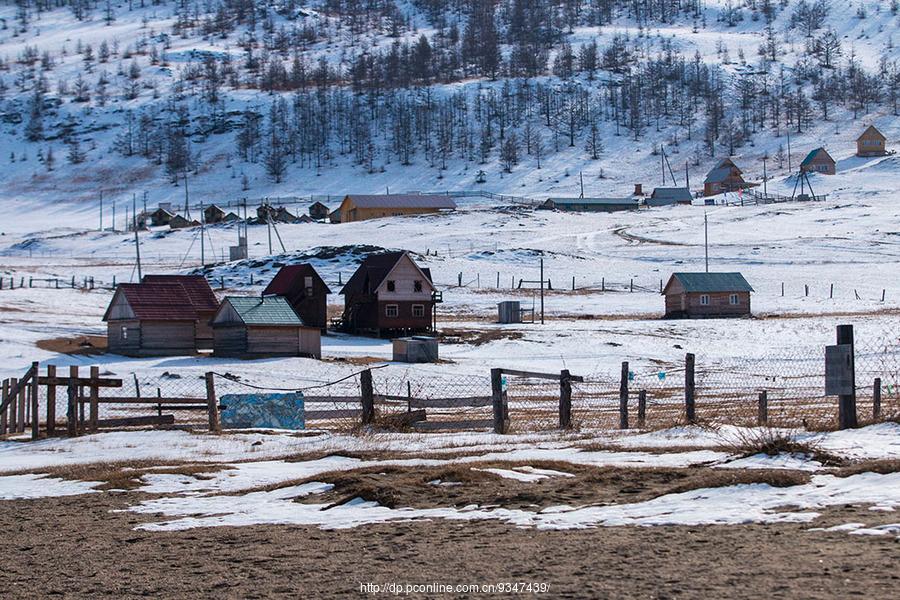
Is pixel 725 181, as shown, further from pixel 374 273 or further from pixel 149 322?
pixel 149 322

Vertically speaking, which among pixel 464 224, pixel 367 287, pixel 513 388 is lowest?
pixel 513 388

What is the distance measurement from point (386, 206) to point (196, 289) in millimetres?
84841

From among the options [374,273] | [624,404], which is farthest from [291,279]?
[624,404]

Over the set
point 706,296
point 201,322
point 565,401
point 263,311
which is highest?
point 706,296

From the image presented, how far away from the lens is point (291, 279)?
6925 cm

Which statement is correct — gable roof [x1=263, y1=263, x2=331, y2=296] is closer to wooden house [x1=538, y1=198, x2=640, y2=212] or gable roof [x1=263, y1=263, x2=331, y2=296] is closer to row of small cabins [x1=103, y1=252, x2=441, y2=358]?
row of small cabins [x1=103, y1=252, x2=441, y2=358]

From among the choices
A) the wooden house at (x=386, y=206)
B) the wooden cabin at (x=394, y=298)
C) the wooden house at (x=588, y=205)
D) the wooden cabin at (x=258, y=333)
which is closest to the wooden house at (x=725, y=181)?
the wooden house at (x=588, y=205)

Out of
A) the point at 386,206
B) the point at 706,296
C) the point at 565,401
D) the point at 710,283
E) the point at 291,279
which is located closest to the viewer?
the point at 565,401

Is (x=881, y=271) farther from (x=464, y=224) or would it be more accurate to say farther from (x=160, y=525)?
(x=160, y=525)

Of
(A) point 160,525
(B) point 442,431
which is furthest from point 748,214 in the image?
(A) point 160,525

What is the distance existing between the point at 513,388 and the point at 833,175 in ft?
419

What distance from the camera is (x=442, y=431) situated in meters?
20.5

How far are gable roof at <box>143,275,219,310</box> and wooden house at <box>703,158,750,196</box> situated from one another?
109033 millimetres

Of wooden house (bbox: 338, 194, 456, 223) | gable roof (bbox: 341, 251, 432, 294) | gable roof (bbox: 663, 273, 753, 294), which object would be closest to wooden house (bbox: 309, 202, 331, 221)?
wooden house (bbox: 338, 194, 456, 223)
